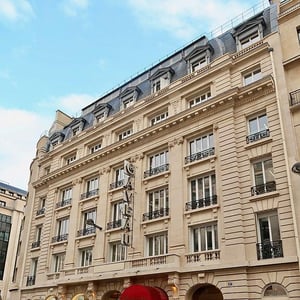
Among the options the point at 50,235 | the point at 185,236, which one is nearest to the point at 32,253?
the point at 50,235

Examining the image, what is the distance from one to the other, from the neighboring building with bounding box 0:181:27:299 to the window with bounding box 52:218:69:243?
103 ft

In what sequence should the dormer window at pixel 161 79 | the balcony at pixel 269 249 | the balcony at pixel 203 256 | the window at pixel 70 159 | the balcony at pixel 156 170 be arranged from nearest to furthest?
the balcony at pixel 269 249, the balcony at pixel 203 256, the balcony at pixel 156 170, the dormer window at pixel 161 79, the window at pixel 70 159

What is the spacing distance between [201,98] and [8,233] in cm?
4574

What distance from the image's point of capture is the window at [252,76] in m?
19.5

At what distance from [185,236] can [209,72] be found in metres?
9.78

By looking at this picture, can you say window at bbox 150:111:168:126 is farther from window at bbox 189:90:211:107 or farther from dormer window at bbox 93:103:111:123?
dormer window at bbox 93:103:111:123

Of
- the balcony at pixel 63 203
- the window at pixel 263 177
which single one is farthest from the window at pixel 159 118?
the balcony at pixel 63 203

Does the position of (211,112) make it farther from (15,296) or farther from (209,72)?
(15,296)

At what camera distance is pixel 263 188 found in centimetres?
1677

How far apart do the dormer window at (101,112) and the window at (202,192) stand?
37.0 feet

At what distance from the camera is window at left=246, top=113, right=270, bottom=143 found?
18.0 metres

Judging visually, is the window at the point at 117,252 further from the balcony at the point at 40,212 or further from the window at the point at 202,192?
the balcony at the point at 40,212

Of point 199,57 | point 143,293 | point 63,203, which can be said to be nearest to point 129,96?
point 199,57

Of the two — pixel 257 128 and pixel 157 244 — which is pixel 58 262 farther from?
pixel 257 128
